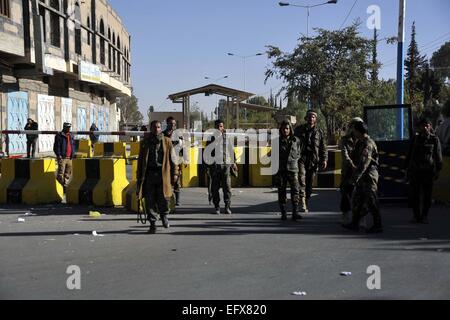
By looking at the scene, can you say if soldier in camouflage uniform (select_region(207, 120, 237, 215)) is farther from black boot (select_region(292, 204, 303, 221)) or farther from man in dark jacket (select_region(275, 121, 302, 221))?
black boot (select_region(292, 204, 303, 221))

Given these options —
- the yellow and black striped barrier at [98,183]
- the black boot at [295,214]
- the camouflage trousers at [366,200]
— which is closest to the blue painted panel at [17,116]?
the yellow and black striped barrier at [98,183]

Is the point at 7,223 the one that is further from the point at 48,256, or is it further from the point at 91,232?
the point at 48,256

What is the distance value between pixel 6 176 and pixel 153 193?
5.43 m

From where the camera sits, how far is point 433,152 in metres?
8.97

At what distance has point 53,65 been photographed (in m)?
27.4

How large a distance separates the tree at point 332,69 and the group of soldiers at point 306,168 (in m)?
21.4

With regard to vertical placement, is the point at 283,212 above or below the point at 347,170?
below

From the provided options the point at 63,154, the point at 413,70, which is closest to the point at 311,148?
the point at 63,154

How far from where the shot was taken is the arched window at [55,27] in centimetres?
2968

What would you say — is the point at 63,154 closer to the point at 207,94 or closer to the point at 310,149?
the point at 310,149

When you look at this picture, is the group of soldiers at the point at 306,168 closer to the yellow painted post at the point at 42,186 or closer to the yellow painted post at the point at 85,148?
the yellow painted post at the point at 42,186

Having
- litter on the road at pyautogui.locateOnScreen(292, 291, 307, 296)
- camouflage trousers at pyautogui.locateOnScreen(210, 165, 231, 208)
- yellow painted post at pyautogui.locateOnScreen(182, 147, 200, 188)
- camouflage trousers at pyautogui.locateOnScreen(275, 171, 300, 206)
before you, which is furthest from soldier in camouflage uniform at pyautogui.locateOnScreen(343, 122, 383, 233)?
yellow painted post at pyautogui.locateOnScreen(182, 147, 200, 188)

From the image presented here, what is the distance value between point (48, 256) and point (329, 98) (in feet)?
85.2
